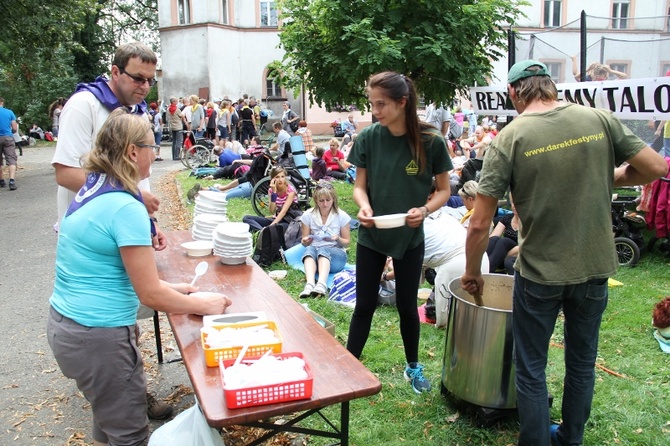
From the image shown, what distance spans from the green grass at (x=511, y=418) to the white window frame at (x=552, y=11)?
2687cm

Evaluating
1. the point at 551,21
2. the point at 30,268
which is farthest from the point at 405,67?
the point at 551,21

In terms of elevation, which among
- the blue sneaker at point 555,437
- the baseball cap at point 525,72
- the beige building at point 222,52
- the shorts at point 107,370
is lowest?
the blue sneaker at point 555,437

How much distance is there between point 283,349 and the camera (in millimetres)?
2262

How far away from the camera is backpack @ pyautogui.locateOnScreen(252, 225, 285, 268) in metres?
6.53

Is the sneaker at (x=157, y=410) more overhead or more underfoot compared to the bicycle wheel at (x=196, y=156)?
more underfoot

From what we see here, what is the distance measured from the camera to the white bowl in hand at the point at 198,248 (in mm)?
3629

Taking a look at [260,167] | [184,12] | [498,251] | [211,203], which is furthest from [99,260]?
[184,12]

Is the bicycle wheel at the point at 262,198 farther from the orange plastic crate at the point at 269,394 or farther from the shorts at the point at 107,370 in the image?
the orange plastic crate at the point at 269,394

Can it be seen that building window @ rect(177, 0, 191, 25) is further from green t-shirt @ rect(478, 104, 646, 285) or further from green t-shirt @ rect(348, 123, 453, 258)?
green t-shirt @ rect(478, 104, 646, 285)

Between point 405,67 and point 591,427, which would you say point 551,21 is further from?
point 591,427

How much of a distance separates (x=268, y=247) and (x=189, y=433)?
171 inches

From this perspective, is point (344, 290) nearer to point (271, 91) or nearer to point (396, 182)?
point (396, 182)

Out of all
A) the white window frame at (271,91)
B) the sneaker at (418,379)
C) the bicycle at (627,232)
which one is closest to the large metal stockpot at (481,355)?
the sneaker at (418,379)

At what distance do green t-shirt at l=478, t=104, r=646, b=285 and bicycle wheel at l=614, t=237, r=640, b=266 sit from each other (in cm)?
426
